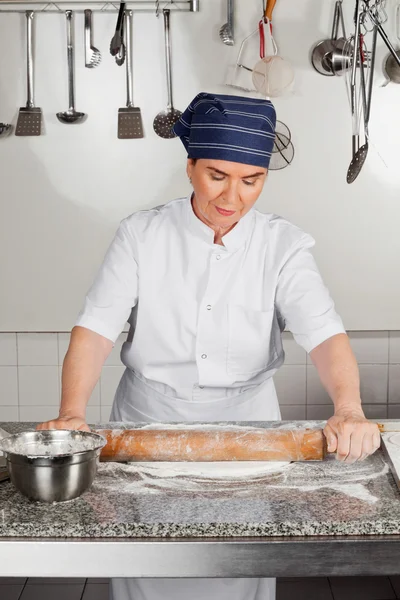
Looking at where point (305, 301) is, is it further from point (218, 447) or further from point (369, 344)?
point (369, 344)

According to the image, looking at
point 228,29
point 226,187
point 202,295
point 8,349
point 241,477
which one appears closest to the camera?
point 241,477

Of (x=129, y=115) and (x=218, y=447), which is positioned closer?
(x=218, y=447)

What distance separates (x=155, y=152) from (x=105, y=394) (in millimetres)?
1067

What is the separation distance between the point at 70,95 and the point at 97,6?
1.22 feet

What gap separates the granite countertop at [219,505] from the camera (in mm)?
1186

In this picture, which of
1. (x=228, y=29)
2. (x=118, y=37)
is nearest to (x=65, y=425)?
(x=118, y=37)

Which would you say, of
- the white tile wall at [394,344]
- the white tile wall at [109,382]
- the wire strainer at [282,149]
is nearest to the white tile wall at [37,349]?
the white tile wall at [109,382]

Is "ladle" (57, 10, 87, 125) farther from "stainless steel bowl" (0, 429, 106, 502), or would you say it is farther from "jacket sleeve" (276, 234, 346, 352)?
"stainless steel bowl" (0, 429, 106, 502)

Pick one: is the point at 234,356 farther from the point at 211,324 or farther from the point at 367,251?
the point at 367,251

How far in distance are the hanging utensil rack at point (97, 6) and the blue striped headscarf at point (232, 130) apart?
1.44 meters

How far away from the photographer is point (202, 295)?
1.93 meters

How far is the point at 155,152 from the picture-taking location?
3.13m

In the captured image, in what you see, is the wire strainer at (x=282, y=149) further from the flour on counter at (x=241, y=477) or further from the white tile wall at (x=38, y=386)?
the flour on counter at (x=241, y=477)

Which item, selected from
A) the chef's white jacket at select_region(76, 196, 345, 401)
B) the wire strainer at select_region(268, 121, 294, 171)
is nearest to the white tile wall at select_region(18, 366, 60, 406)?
the wire strainer at select_region(268, 121, 294, 171)
